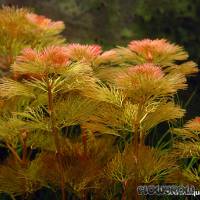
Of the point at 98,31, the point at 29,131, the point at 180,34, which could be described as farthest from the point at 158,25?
the point at 29,131

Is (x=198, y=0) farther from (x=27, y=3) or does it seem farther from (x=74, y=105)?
(x=74, y=105)

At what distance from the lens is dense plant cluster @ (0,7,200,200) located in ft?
4.74

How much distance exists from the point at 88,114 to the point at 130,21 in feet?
4.19

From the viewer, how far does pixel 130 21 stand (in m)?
2.67

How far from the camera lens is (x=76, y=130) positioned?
224 centimetres

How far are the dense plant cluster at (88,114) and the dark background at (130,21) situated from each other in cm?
81

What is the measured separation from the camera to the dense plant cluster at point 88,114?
4.74 ft

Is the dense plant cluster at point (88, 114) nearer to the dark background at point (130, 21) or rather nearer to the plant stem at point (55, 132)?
the plant stem at point (55, 132)

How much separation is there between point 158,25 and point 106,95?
1.23 meters

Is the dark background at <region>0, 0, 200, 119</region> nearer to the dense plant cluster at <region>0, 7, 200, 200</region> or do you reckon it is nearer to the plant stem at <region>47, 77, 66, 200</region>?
the dense plant cluster at <region>0, 7, 200, 200</region>

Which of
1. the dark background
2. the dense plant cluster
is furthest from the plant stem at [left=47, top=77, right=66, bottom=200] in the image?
the dark background

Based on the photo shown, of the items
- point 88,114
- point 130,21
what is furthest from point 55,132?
point 130,21

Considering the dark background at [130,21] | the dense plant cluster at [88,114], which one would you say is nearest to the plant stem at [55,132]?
the dense plant cluster at [88,114]

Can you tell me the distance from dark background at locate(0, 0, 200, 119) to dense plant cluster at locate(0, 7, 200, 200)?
0.81 metres
